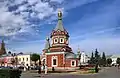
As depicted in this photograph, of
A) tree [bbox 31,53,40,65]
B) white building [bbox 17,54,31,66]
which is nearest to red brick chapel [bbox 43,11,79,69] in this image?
tree [bbox 31,53,40,65]

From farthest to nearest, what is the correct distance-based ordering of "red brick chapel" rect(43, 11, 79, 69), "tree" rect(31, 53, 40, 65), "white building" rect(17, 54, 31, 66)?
1. "white building" rect(17, 54, 31, 66)
2. "tree" rect(31, 53, 40, 65)
3. "red brick chapel" rect(43, 11, 79, 69)

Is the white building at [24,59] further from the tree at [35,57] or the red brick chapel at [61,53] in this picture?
the red brick chapel at [61,53]

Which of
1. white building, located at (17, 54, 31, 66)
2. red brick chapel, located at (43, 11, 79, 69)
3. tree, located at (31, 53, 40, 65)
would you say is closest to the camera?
red brick chapel, located at (43, 11, 79, 69)

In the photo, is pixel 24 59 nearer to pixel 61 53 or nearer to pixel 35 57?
pixel 35 57

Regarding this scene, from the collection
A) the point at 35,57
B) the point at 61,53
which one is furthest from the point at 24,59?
the point at 61,53

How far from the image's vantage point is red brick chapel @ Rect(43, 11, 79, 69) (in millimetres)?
72000

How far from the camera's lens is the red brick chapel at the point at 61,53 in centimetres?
7200

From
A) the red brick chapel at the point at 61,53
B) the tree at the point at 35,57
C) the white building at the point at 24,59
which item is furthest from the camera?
the white building at the point at 24,59

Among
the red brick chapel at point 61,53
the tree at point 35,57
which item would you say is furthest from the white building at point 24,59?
the red brick chapel at point 61,53

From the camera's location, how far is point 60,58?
237ft

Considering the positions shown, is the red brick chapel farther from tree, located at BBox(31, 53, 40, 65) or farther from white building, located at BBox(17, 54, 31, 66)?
white building, located at BBox(17, 54, 31, 66)

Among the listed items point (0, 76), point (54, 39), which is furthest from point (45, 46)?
point (0, 76)

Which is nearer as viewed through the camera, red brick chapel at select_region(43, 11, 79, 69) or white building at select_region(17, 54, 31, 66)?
red brick chapel at select_region(43, 11, 79, 69)

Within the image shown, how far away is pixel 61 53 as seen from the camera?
237 feet
